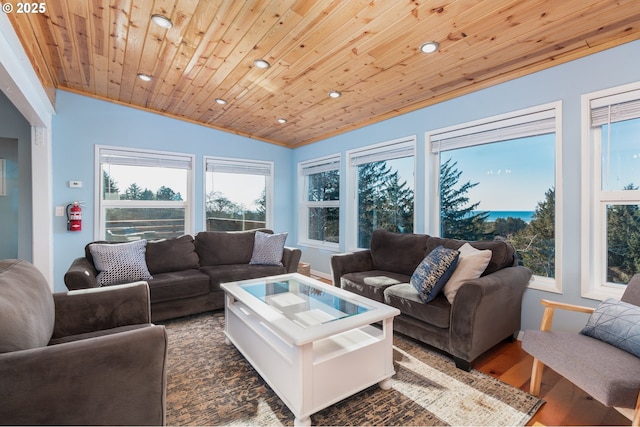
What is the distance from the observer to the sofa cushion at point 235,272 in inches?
124

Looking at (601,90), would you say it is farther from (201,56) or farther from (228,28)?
(201,56)

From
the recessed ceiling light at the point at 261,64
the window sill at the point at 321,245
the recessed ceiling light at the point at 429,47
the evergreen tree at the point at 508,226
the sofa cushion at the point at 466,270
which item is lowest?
the window sill at the point at 321,245

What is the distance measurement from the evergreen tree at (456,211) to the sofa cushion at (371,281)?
30.9 inches

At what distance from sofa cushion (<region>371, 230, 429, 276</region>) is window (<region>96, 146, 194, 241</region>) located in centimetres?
282

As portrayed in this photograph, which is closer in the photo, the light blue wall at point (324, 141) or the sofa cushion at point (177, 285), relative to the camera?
the light blue wall at point (324, 141)

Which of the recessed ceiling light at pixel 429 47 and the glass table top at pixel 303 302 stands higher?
the recessed ceiling light at pixel 429 47

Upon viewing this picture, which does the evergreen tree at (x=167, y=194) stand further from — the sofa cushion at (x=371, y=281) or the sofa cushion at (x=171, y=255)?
the sofa cushion at (x=371, y=281)

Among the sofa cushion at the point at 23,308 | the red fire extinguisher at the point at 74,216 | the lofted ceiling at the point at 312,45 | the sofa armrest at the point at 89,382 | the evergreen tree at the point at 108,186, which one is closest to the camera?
the sofa armrest at the point at 89,382

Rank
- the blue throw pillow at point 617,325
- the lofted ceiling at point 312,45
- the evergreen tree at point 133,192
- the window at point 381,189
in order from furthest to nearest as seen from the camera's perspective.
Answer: the evergreen tree at point 133,192
the window at point 381,189
the lofted ceiling at point 312,45
the blue throw pillow at point 617,325

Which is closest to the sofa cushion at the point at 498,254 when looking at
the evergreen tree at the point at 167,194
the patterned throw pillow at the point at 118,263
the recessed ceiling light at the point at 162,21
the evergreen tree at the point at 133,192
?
the recessed ceiling light at the point at 162,21

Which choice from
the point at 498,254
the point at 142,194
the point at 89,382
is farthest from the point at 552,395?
the point at 142,194

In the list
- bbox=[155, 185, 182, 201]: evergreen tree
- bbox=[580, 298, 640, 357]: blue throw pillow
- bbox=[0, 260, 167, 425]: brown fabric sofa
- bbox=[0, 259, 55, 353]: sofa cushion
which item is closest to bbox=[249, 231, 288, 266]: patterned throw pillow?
bbox=[155, 185, 182, 201]: evergreen tree

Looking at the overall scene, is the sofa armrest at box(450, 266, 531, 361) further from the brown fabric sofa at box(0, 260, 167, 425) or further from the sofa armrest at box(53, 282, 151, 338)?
the sofa armrest at box(53, 282, 151, 338)

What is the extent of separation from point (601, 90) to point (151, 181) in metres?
4.89
